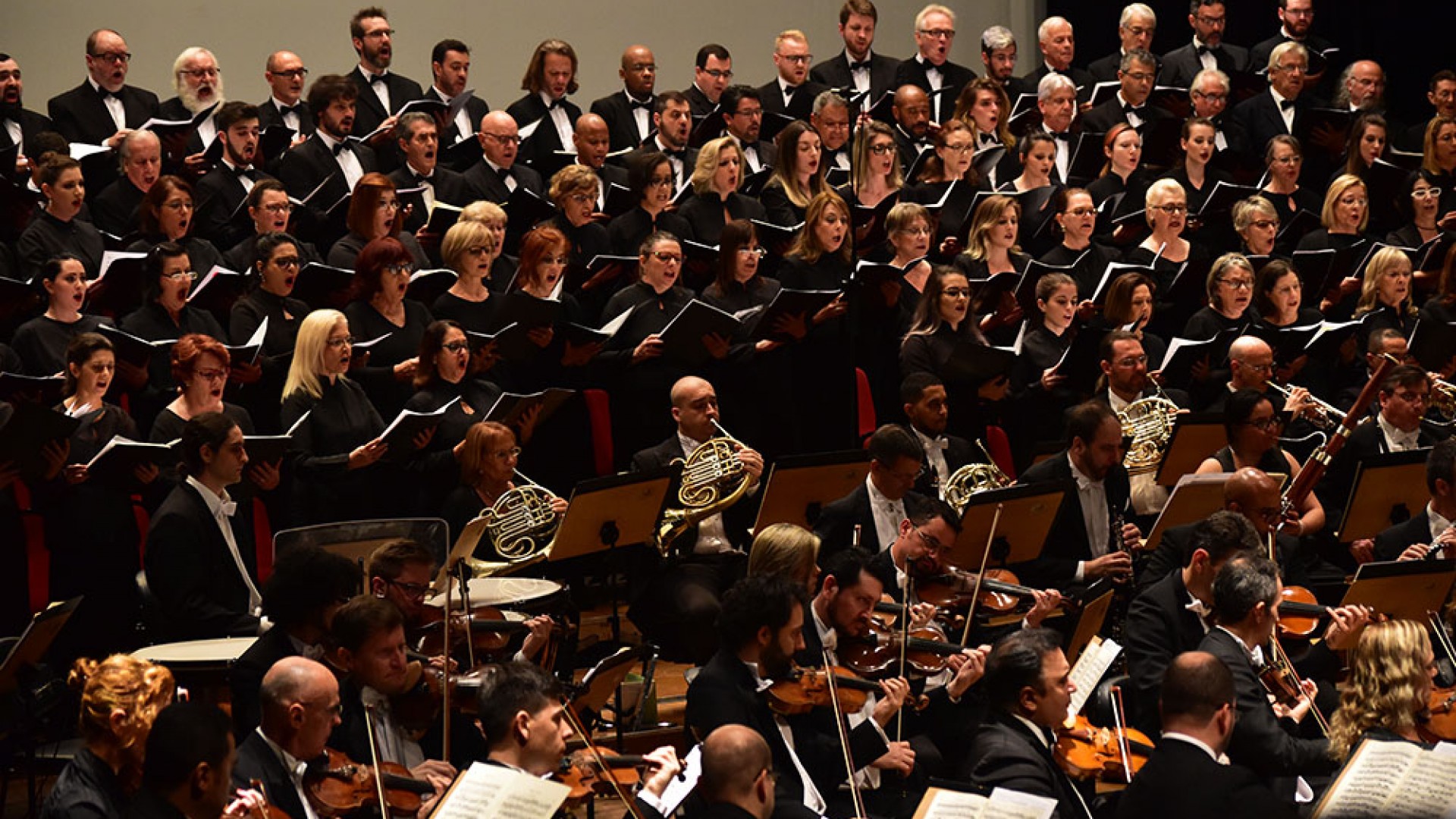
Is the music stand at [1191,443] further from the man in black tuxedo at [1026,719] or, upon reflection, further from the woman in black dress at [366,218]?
the woman in black dress at [366,218]

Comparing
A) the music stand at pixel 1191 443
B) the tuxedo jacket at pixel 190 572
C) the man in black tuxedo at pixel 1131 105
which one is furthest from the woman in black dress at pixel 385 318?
the man in black tuxedo at pixel 1131 105

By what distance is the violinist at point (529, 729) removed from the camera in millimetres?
4008

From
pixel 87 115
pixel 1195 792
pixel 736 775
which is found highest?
pixel 87 115

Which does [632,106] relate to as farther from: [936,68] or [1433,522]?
[1433,522]

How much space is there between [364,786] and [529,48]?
752 centimetres

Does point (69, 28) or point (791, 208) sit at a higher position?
point (69, 28)

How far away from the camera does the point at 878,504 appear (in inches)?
247

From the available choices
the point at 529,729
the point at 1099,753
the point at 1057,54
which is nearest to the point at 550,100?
the point at 1057,54

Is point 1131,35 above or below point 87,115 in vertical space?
below

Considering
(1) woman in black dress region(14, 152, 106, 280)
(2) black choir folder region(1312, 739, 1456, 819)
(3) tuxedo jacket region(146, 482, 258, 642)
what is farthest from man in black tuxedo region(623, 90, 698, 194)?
(2) black choir folder region(1312, 739, 1456, 819)

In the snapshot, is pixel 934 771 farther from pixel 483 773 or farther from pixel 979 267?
pixel 979 267

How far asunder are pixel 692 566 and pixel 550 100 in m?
3.52

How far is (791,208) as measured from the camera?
8.34m

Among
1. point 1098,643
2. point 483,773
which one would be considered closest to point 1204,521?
point 1098,643
